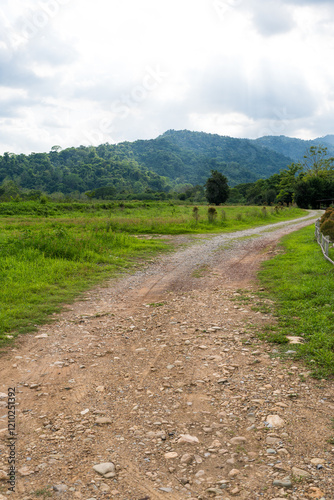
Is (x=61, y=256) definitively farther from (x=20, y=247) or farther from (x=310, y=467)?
(x=310, y=467)

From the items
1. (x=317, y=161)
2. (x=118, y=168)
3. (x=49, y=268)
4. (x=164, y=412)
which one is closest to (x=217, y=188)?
(x=317, y=161)

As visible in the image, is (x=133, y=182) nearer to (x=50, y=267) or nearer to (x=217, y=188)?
(x=217, y=188)

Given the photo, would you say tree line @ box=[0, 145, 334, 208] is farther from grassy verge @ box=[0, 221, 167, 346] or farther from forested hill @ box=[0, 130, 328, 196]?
grassy verge @ box=[0, 221, 167, 346]

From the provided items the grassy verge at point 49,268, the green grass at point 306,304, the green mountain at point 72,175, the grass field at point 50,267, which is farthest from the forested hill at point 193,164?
the green grass at point 306,304

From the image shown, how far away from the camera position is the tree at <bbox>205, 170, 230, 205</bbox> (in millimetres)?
64375

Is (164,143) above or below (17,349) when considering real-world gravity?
above

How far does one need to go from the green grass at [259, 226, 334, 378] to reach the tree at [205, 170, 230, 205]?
53.9 m

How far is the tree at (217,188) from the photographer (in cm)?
6438

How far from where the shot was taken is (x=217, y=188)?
6456 centimetres

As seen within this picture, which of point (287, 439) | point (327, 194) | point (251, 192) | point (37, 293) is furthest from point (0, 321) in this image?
point (251, 192)

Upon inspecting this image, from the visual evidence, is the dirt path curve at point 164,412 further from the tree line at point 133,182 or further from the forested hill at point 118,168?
the forested hill at point 118,168

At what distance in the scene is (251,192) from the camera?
3536 inches

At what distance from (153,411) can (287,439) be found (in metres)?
1.38

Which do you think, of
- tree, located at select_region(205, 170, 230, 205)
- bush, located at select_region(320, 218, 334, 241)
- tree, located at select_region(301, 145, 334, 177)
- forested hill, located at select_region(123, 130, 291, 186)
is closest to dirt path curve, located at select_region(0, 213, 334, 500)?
bush, located at select_region(320, 218, 334, 241)
